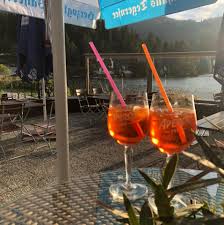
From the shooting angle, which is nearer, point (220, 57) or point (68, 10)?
point (220, 57)

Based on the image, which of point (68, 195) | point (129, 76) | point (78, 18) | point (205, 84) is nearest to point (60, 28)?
point (68, 195)

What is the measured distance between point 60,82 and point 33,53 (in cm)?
482

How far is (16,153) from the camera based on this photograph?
18.3ft

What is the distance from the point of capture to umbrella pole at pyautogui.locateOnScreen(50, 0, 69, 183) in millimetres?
1901

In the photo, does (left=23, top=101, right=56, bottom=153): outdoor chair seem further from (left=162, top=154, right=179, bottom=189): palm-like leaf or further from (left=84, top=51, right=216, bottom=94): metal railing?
(left=162, top=154, right=179, bottom=189): palm-like leaf

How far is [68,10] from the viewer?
20.5 feet

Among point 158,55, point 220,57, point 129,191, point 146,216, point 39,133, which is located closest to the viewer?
point 146,216

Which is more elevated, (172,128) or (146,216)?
(172,128)

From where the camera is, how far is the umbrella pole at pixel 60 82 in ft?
6.24

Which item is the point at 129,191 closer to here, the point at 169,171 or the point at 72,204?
the point at 72,204

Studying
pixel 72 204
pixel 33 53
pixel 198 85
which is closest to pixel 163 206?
pixel 72 204

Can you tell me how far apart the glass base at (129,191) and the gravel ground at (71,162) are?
284 centimetres

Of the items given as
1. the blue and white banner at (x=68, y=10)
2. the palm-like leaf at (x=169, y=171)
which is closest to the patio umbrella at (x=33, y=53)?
the blue and white banner at (x=68, y=10)

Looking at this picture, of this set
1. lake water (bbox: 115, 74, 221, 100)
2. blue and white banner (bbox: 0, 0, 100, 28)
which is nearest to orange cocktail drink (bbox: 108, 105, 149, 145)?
blue and white banner (bbox: 0, 0, 100, 28)
